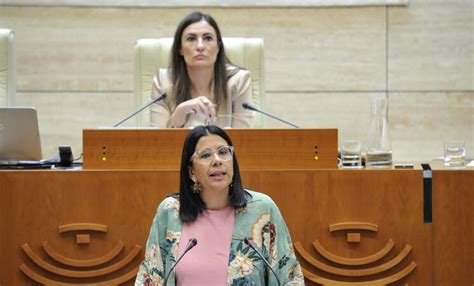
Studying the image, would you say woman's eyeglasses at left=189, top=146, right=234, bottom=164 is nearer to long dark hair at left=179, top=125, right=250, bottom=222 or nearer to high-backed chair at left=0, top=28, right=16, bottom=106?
long dark hair at left=179, top=125, right=250, bottom=222

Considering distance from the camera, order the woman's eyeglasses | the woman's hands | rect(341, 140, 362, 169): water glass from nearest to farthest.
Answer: the woman's eyeglasses, rect(341, 140, 362, 169): water glass, the woman's hands

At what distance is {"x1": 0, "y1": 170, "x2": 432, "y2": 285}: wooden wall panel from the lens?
354cm

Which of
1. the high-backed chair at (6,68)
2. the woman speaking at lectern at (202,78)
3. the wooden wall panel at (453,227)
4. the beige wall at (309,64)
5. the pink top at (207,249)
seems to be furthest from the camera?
the beige wall at (309,64)

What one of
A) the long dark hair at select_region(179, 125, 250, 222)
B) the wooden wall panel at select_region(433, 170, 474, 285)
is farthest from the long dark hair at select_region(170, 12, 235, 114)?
the long dark hair at select_region(179, 125, 250, 222)

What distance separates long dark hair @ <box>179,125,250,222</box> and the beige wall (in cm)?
318

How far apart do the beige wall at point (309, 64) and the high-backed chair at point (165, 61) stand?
4.40 ft

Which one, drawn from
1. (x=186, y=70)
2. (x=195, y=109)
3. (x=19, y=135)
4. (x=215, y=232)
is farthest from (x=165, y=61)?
(x=215, y=232)

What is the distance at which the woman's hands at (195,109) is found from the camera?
159 inches

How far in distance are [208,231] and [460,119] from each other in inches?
146

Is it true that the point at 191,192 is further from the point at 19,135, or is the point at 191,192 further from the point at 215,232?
the point at 19,135

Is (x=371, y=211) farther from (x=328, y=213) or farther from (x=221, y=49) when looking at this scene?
(x=221, y=49)

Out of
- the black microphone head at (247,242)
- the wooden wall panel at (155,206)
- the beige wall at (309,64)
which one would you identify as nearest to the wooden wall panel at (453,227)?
the wooden wall panel at (155,206)

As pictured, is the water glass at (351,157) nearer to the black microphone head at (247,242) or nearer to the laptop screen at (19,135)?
the black microphone head at (247,242)

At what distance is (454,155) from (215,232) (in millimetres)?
1315
